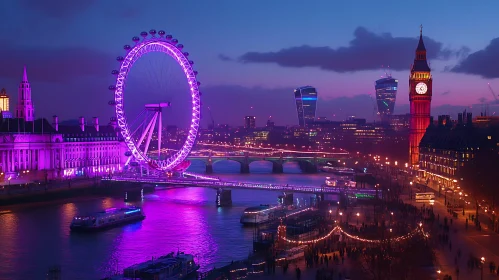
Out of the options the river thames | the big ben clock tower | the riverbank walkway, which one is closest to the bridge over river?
the river thames

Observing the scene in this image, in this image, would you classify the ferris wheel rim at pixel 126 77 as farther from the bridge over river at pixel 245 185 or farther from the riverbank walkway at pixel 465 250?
the riverbank walkway at pixel 465 250

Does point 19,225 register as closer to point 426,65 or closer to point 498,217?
point 498,217

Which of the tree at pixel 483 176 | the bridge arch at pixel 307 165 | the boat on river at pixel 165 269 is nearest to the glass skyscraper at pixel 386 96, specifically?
the bridge arch at pixel 307 165

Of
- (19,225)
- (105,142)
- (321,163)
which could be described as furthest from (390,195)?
(321,163)

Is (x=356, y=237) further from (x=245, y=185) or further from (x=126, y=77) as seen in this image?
(x=126, y=77)

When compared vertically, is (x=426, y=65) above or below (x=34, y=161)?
above

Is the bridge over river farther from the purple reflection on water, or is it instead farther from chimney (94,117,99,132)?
chimney (94,117,99,132)

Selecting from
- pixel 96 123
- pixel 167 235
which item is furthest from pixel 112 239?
pixel 96 123
